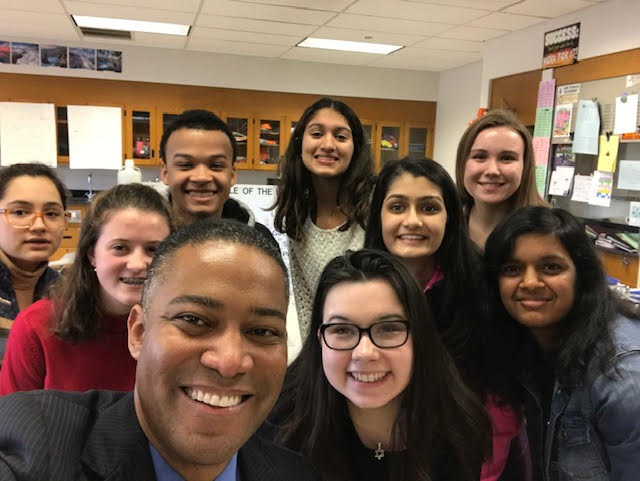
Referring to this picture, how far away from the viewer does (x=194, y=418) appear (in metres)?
0.77

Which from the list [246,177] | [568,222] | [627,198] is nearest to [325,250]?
[568,222]

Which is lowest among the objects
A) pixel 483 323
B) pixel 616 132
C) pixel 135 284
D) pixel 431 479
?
pixel 431 479

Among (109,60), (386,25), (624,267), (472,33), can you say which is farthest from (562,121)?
(109,60)

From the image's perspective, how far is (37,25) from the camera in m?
5.07

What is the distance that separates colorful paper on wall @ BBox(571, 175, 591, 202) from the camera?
3.76m

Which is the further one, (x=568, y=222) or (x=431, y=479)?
(x=568, y=222)

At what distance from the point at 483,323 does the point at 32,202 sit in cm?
151

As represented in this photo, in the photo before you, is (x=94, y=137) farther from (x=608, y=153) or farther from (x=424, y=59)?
(x=608, y=153)

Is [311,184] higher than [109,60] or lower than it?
lower

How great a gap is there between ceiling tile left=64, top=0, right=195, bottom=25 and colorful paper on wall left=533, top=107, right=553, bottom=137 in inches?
119

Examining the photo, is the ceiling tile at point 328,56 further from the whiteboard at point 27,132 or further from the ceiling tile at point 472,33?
the whiteboard at point 27,132

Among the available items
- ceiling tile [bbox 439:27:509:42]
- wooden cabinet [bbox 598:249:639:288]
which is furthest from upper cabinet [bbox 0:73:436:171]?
wooden cabinet [bbox 598:249:639:288]

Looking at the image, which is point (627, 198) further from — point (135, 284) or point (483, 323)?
point (135, 284)

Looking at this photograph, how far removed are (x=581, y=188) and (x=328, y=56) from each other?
3.44 m
